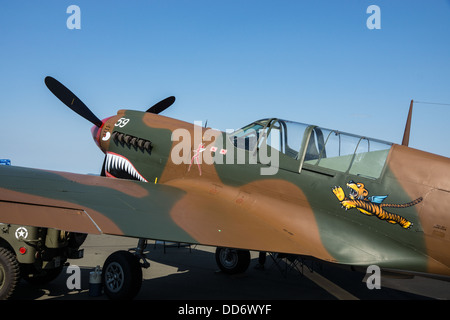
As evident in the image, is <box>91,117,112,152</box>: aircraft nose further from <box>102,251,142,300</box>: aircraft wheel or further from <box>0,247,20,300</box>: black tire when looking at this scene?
<box>0,247,20,300</box>: black tire

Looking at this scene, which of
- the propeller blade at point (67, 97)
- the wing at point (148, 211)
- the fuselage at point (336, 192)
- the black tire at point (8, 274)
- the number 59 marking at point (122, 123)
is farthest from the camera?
the propeller blade at point (67, 97)

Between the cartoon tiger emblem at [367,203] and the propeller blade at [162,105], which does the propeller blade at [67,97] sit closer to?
the propeller blade at [162,105]

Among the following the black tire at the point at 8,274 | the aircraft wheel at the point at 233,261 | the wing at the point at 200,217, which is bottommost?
the aircraft wheel at the point at 233,261

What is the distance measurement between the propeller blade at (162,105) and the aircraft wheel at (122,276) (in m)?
6.12

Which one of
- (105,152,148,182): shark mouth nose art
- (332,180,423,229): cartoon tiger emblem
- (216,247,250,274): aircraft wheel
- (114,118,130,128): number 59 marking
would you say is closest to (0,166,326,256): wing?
(332,180,423,229): cartoon tiger emblem

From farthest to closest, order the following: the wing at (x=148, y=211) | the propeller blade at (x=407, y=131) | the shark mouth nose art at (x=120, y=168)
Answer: the propeller blade at (x=407, y=131)
the shark mouth nose art at (x=120, y=168)
the wing at (x=148, y=211)

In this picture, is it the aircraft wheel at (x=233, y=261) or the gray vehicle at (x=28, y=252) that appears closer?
the gray vehicle at (x=28, y=252)

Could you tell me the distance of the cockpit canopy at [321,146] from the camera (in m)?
5.68

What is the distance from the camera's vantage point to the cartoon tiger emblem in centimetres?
527

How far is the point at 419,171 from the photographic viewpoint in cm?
533

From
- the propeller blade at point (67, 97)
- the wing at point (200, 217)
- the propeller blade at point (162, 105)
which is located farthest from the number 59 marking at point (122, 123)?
the wing at point (200, 217)

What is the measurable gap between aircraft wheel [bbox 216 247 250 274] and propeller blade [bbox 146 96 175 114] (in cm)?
481

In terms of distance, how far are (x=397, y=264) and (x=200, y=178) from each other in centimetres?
363

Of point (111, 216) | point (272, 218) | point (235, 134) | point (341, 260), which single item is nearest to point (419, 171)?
point (341, 260)
